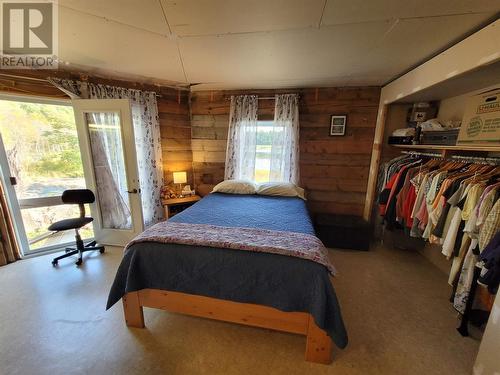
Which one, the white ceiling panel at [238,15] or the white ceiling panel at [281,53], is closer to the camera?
the white ceiling panel at [238,15]

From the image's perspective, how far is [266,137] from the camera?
330 centimetres

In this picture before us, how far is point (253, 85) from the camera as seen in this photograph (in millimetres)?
3014

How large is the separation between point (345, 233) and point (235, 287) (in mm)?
2055

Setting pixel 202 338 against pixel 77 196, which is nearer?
pixel 202 338

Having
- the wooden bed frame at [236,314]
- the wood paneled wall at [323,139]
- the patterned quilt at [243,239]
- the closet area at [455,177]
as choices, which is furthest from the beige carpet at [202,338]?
the wood paneled wall at [323,139]

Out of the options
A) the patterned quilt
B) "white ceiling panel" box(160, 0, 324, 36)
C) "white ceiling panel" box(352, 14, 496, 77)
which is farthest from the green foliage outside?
"white ceiling panel" box(352, 14, 496, 77)

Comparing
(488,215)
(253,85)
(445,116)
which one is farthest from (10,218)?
(445,116)

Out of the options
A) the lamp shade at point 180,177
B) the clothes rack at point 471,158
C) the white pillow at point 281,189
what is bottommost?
the white pillow at point 281,189

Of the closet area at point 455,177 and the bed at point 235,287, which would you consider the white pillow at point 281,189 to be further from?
the bed at point 235,287

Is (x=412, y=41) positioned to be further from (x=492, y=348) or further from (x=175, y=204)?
(x=175, y=204)

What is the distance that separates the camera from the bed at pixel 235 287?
131 cm

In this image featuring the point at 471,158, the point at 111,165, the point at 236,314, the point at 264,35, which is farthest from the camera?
the point at 111,165

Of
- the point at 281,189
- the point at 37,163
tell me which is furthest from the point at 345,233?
the point at 37,163

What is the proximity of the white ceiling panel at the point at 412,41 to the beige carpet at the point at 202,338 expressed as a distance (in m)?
2.28
